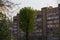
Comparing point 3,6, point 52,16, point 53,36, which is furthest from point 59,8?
point 3,6

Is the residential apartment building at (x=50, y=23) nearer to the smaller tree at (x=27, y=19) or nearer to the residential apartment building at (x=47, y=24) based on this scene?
the residential apartment building at (x=47, y=24)

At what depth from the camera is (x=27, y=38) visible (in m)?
21.3

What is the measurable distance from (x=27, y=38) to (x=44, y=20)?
7.82 feet

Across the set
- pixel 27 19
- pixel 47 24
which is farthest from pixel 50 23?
pixel 27 19

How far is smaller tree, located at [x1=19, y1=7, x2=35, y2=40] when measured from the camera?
791 inches

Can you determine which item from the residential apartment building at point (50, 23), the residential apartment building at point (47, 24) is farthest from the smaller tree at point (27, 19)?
the residential apartment building at point (50, 23)

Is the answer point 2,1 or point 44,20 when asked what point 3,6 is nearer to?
point 2,1

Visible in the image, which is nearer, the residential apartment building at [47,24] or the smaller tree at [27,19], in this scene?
the residential apartment building at [47,24]

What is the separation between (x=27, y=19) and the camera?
20.5 metres

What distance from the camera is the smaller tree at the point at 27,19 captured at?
65.9 feet

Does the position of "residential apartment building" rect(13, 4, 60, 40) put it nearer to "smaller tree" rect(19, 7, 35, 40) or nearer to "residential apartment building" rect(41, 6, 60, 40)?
"residential apartment building" rect(41, 6, 60, 40)

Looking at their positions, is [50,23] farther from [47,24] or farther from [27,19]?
[27,19]

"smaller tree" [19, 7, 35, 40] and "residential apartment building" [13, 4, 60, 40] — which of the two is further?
"smaller tree" [19, 7, 35, 40]

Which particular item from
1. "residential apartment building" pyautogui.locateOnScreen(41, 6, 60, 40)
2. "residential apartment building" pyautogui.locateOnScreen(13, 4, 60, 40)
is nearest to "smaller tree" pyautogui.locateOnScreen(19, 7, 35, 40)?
"residential apartment building" pyautogui.locateOnScreen(13, 4, 60, 40)
